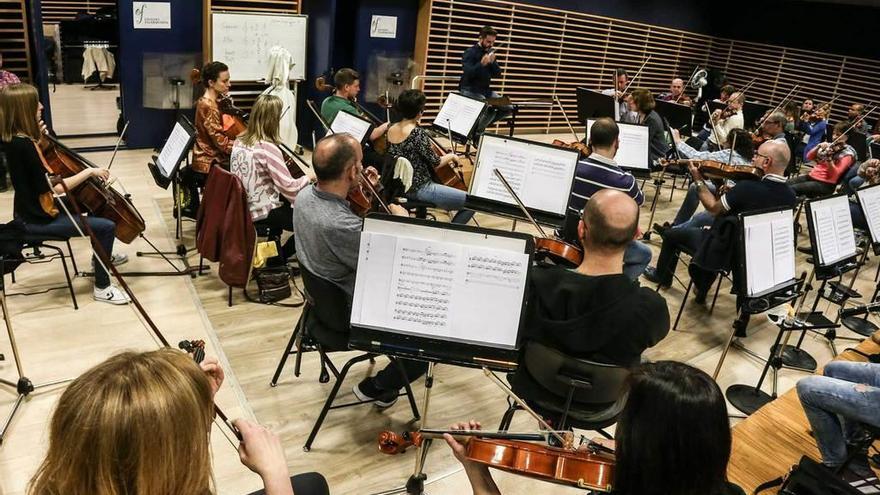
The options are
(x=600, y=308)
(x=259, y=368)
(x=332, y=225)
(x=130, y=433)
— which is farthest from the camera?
(x=259, y=368)

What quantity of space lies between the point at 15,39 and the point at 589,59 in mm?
8840

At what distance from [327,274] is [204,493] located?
168cm

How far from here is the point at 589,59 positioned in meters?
11.6

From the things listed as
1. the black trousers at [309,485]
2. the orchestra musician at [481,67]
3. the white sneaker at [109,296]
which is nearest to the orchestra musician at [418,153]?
the white sneaker at [109,296]

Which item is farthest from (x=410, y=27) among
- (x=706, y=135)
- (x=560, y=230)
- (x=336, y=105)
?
(x=560, y=230)

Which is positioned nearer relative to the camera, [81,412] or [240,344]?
[81,412]

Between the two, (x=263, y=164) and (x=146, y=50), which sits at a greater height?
(x=146, y=50)

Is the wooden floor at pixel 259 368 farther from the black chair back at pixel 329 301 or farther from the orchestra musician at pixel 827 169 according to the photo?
the orchestra musician at pixel 827 169

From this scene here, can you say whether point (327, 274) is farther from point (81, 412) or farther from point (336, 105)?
point (336, 105)

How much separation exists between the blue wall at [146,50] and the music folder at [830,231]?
21.2 ft

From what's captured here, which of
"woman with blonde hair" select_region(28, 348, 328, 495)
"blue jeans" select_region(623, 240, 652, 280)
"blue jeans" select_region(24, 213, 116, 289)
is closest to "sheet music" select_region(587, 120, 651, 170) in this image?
"blue jeans" select_region(623, 240, 652, 280)

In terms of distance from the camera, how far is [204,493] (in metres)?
1.41

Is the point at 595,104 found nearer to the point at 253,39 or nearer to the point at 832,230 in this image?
the point at 253,39

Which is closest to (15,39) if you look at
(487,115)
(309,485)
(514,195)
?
(487,115)
